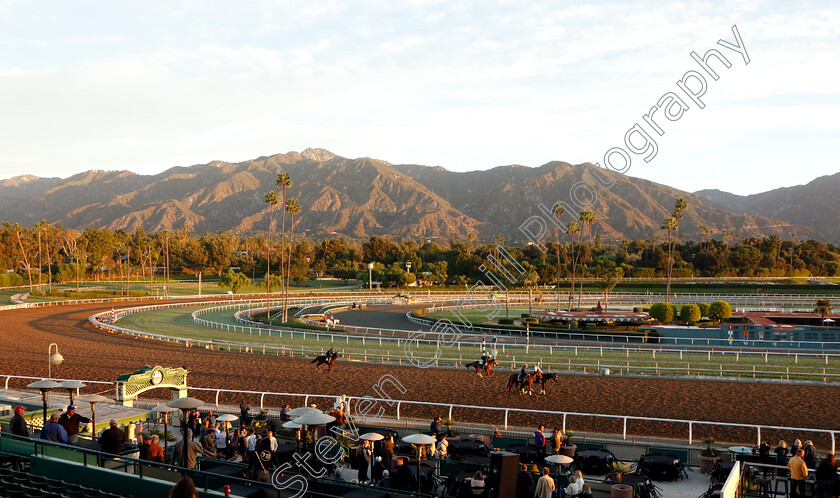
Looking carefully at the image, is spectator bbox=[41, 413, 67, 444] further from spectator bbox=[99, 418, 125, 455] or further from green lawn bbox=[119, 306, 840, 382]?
green lawn bbox=[119, 306, 840, 382]

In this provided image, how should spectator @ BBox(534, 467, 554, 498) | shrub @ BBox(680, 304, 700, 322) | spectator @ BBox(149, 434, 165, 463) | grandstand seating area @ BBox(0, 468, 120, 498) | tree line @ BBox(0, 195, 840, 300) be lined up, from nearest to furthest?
spectator @ BBox(534, 467, 554, 498), grandstand seating area @ BBox(0, 468, 120, 498), spectator @ BBox(149, 434, 165, 463), shrub @ BBox(680, 304, 700, 322), tree line @ BBox(0, 195, 840, 300)

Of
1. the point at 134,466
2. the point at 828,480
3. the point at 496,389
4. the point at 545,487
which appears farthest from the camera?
the point at 496,389

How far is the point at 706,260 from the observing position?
396ft

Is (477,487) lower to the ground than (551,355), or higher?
higher

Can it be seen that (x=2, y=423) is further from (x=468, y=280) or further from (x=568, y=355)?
(x=468, y=280)

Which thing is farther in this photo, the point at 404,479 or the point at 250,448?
the point at 250,448

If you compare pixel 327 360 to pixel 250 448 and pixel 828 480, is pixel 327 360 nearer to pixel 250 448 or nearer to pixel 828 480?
pixel 250 448

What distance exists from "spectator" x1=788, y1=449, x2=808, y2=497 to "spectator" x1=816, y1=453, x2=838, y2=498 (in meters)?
0.24

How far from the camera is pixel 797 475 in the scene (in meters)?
11.4

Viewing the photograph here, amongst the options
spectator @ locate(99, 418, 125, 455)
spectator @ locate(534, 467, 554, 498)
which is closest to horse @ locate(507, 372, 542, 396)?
spectator @ locate(534, 467, 554, 498)

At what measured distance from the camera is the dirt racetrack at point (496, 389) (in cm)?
1928

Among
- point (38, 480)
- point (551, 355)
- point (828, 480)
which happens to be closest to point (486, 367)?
point (551, 355)

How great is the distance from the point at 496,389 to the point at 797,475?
13.5 m

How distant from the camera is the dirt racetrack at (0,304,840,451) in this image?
1928 centimetres
